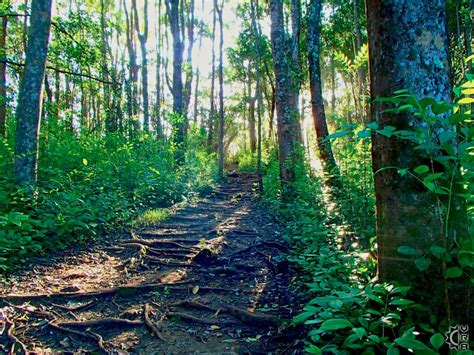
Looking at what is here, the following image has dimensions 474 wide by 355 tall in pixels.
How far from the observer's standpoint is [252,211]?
9773 mm

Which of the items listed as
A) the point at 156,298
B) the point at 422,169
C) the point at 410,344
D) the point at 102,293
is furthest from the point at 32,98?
the point at 410,344

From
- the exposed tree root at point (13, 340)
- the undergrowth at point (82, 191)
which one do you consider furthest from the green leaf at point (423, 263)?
the undergrowth at point (82, 191)

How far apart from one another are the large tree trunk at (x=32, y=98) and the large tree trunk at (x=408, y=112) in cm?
584

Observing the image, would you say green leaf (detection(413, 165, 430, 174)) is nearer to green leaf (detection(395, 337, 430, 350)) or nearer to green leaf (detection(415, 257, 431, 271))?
green leaf (detection(415, 257, 431, 271))

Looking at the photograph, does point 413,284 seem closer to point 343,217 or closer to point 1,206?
point 343,217

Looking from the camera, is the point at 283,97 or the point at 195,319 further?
the point at 283,97

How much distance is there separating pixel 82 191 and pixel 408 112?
6433 millimetres

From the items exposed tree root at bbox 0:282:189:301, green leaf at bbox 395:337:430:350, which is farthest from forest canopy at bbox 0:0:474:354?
exposed tree root at bbox 0:282:189:301

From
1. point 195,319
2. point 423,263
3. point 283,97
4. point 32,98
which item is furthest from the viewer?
point 283,97

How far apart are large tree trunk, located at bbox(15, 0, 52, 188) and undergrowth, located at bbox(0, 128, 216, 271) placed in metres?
0.33

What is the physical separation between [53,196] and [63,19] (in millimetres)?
5058

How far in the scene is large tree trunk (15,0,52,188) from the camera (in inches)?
231

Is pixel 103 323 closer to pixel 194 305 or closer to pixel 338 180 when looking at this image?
pixel 194 305

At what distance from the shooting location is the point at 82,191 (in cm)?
678
